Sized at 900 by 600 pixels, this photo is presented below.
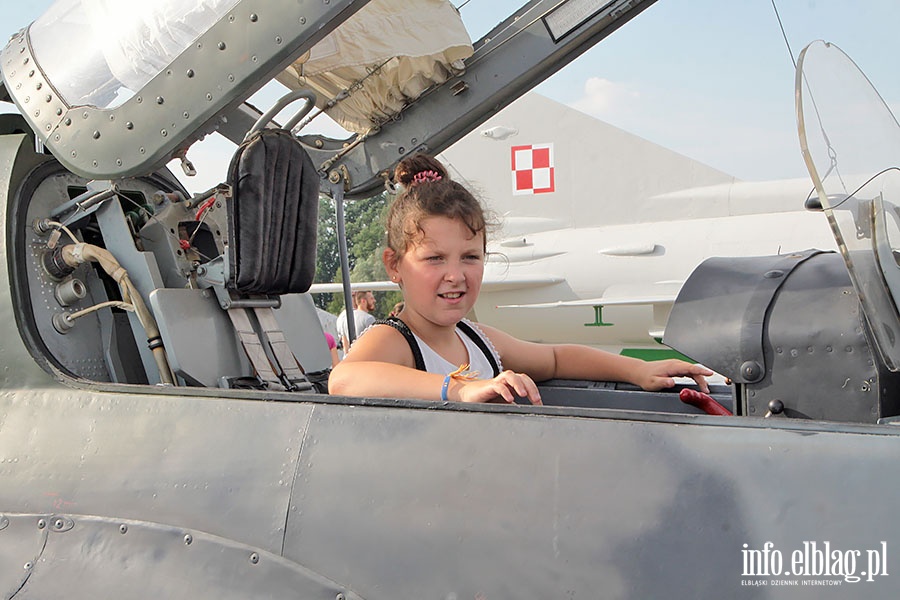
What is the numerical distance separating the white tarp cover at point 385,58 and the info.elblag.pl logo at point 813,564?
186 centimetres

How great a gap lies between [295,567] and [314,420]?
223mm

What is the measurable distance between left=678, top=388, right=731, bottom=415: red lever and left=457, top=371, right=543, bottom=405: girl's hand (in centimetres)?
57

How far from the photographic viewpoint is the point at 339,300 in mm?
17359

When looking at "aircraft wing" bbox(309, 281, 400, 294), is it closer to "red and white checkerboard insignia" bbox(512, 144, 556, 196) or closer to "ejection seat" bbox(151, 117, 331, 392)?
"red and white checkerboard insignia" bbox(512, 144, 556, 196)

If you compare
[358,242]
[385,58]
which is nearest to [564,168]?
[358,242]

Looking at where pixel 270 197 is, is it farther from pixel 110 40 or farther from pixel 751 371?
pixel 751 371

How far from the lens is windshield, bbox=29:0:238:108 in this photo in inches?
53.3

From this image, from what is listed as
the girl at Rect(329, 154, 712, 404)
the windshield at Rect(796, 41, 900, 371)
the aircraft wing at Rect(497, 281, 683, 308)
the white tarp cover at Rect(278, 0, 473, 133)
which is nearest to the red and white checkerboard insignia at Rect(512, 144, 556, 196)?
the aircraft wing at Rect(497, 281, 683, 308)

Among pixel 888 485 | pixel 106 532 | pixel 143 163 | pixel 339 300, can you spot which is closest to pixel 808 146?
pixel 888 485

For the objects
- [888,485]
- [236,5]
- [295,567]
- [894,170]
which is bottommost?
[295,567]

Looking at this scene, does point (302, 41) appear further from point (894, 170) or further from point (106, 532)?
point (894, 170)

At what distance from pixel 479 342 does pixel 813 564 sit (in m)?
1.11

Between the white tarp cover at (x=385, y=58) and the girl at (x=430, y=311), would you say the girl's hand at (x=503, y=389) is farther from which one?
the white tarp cover at (x=385, y=58)

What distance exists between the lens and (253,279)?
190 cm
